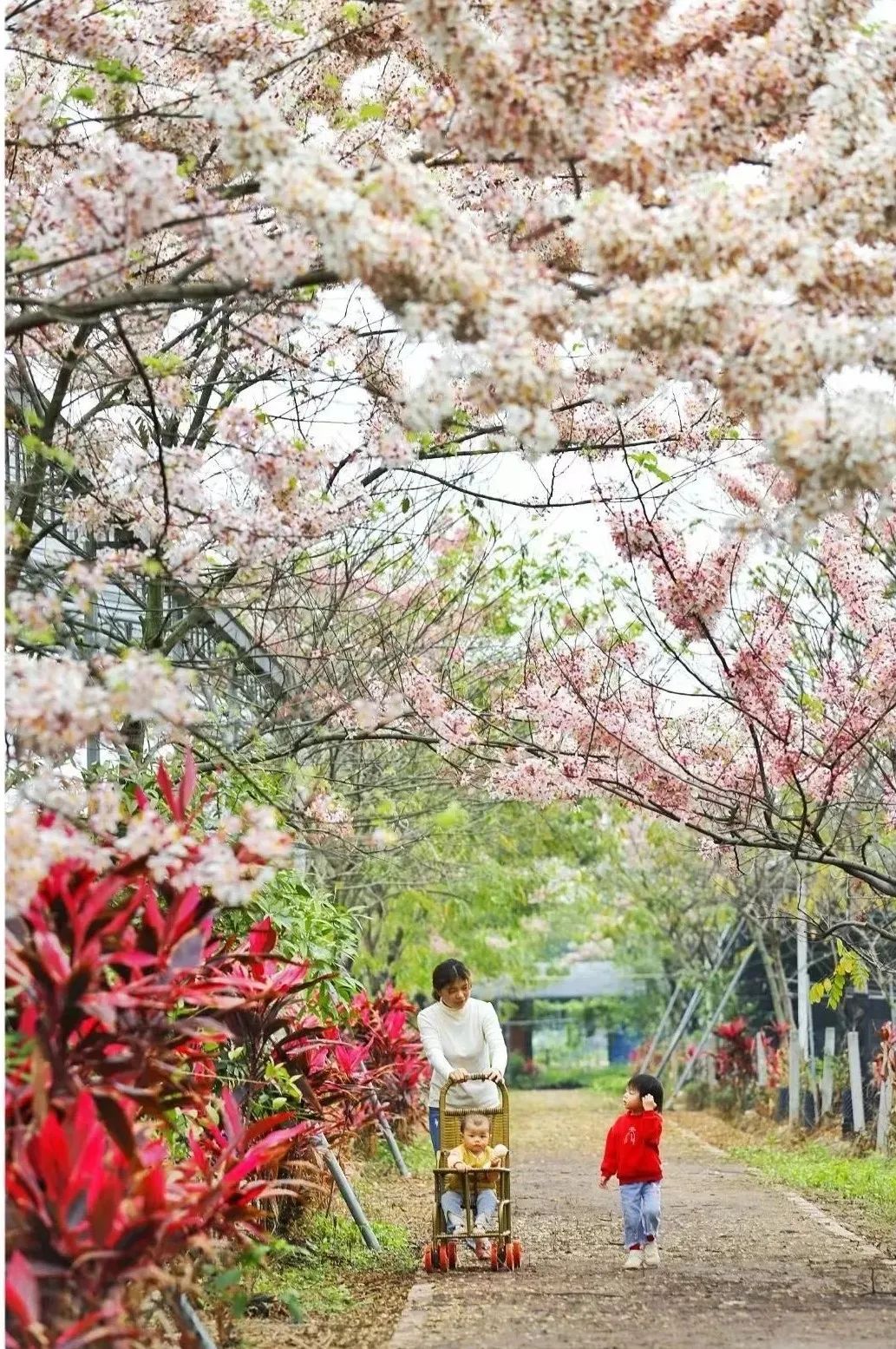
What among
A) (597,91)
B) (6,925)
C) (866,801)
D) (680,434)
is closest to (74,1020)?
(6,925)

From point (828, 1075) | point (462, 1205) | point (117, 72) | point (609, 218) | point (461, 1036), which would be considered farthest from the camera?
point (828, 1075)

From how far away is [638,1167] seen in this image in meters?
8.96

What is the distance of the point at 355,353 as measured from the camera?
309 inches

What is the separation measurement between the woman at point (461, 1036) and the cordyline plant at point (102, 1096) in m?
3.64

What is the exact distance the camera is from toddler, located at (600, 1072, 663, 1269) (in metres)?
8.71

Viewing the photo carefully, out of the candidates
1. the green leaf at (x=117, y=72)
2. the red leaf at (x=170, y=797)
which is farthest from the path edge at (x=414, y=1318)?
the green leaf at (x=117, y=72)

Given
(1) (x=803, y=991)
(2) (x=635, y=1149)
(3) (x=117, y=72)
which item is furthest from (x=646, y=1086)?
(1) (x=803, y=991)

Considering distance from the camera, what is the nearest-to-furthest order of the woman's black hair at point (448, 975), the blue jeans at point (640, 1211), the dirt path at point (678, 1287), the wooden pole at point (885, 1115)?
1. the dirt path at point (678, 1287)
2. the blue jeans at point (640, 1211)
3. the woman's black hair at point (448, 975)
4. the wooden pole at point (885, 1115)

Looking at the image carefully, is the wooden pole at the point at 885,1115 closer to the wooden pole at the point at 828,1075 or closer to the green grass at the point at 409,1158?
the wooden pole at the point at 828,1075

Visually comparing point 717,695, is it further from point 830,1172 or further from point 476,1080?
point 830,1172

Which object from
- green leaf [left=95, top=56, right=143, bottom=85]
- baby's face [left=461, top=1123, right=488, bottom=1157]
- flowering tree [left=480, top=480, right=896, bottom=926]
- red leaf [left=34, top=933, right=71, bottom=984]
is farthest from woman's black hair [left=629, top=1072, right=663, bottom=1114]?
green leaf [left=95, top=56, right=143, bottom=85]

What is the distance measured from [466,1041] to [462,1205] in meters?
0.92

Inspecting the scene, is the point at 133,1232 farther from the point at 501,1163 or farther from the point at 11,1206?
the point at 501,1163

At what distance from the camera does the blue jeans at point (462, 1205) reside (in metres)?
8.62
